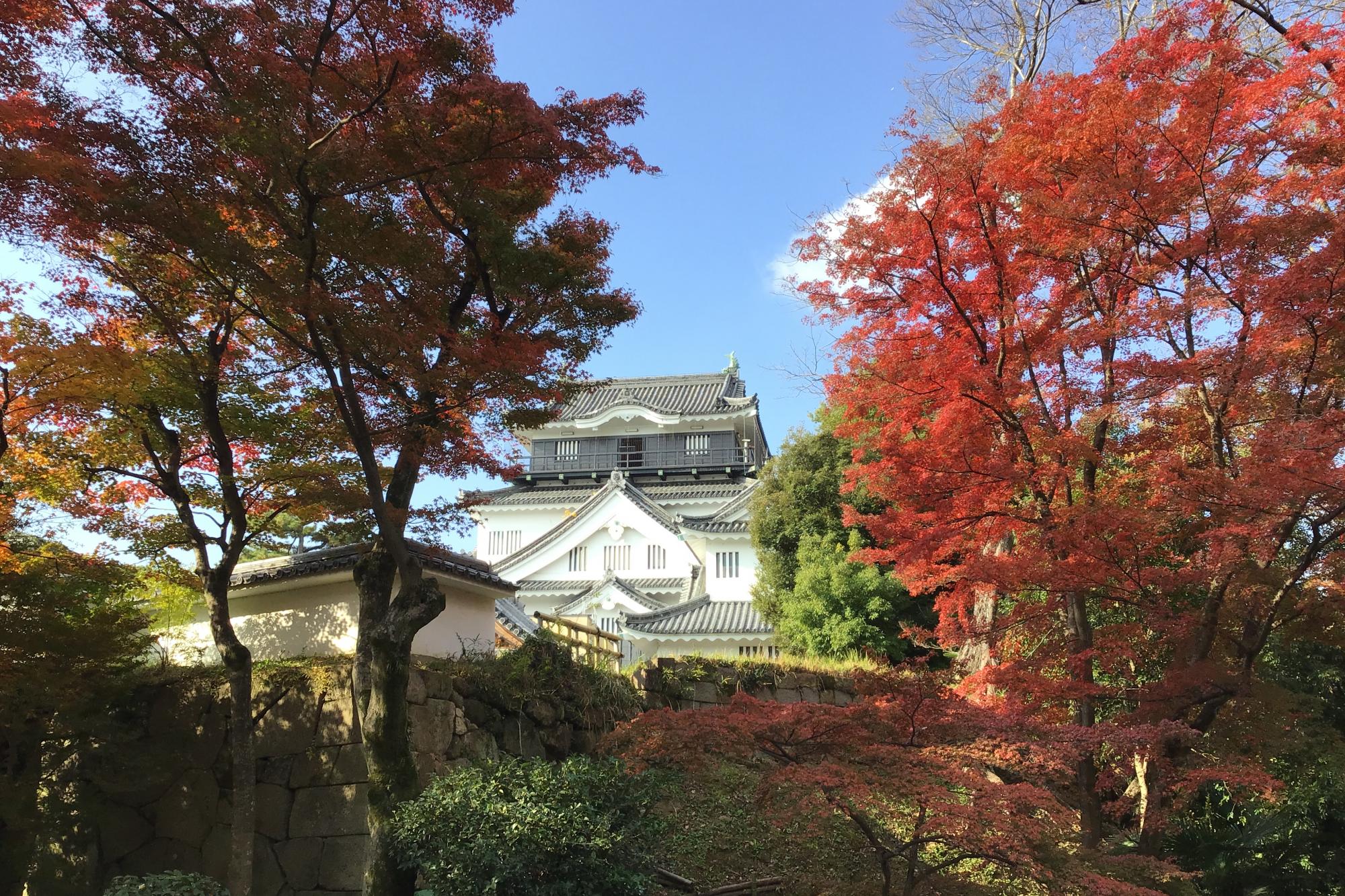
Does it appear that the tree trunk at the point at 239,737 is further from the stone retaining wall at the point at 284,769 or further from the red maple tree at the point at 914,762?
the red maple tree at the point at 914,762

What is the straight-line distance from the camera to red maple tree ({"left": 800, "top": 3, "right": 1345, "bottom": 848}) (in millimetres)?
5996

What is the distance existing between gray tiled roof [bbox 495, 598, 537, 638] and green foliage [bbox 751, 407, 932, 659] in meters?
6.48

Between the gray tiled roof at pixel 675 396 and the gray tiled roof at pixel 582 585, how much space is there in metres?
8.55

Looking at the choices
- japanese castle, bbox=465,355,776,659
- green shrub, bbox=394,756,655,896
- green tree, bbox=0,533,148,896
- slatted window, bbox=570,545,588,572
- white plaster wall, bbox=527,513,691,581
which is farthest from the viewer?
slatted window, bbox=570,545,588,572

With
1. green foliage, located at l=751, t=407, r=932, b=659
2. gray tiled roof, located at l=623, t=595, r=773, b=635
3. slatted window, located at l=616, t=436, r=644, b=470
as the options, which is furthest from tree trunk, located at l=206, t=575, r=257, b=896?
slatted window, located at l=616, t=436, r=644, b=470

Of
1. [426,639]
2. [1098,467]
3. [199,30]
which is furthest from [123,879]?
[1098,467]

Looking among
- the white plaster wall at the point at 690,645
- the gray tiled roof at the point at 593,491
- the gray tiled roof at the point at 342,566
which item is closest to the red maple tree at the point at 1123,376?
the gray tiled roof at the point at 342,566

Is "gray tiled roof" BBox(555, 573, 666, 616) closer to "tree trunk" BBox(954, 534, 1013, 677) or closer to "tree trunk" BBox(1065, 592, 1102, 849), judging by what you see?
"tree trunk" BBox(954, 534, 1013, 677)

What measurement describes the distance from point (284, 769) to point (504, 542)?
88.9 feet

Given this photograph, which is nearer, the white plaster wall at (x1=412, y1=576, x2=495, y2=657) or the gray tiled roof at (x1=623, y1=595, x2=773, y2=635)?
the white plaster wall at (x1=412, y1=576, x2=495, y2=657)

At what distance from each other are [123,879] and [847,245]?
7.67 metres

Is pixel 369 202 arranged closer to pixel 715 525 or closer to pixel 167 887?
pixel 167 887

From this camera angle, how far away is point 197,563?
7.54 m

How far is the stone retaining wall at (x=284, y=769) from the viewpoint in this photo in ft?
24.6
